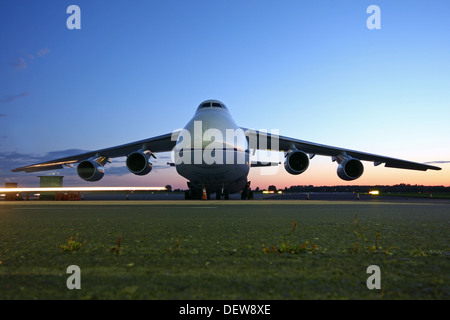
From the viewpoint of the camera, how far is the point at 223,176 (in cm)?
1303

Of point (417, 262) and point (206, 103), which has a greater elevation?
point (206, 103)

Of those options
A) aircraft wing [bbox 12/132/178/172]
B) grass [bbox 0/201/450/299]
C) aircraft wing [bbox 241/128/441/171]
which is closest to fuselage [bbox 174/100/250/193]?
aircraft wing [bbox 241/128/441/171]

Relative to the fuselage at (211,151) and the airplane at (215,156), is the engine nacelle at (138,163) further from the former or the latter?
the fuselage at (211,151)

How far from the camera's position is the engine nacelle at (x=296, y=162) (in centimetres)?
1418

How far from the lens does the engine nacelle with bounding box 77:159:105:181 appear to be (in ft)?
47.9

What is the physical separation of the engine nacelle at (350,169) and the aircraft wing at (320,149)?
1.19m

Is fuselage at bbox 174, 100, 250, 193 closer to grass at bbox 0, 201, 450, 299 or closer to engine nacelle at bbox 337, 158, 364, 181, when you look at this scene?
engine nacelle at bbox 337, 158, 364, 181

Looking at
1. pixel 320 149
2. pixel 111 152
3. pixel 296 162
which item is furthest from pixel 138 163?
pixel 320 149

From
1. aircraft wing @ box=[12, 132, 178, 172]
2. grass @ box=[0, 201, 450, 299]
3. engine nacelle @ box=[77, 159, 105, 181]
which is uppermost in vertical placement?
aircraft wing @ box=[12, 132, 178, 172]

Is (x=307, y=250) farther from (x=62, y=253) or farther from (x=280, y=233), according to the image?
(x=62, y=253)

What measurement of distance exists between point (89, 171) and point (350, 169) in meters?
11.6

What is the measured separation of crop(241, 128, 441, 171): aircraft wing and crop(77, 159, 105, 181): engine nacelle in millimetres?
7061

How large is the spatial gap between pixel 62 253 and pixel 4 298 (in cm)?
99
